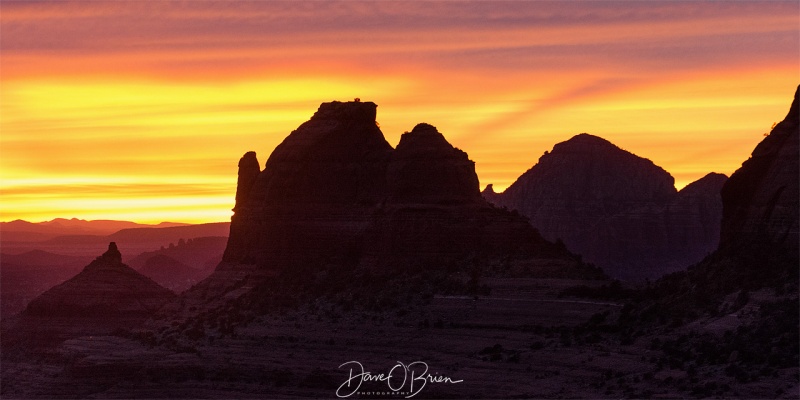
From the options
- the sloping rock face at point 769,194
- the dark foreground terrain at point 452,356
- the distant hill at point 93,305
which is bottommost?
the dark foreground terrain at point 452,356

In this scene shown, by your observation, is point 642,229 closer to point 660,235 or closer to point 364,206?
point 660,235

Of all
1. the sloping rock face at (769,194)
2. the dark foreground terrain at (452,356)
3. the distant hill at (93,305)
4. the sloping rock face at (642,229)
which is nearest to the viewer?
the dark foreground terrain at (452,356)

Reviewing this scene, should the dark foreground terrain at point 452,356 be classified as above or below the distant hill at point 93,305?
below

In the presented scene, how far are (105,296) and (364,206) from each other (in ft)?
94.6

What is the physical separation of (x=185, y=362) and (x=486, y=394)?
26.3 metres

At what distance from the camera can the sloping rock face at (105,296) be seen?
138 metres

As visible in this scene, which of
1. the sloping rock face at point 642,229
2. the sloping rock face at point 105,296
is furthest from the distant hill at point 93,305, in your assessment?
the sloping rock face at point 642,229

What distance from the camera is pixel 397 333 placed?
102125mm

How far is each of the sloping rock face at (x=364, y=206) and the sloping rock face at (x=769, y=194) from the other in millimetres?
20251

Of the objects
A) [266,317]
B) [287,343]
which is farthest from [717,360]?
[266,317]

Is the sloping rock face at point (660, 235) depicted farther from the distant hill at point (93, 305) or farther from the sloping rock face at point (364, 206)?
the sloping rock face at point (364, 206)

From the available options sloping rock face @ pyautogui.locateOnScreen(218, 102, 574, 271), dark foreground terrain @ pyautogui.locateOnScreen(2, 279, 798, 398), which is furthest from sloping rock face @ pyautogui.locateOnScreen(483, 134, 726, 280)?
dark foreground terrain @ pyautogui.locateOnScreen(2, 279, 798, 398)

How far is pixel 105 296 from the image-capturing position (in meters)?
139

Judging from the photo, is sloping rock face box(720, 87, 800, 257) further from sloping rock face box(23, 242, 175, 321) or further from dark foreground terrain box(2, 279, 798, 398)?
sloping rock face box(23, 242, 175, 321)
